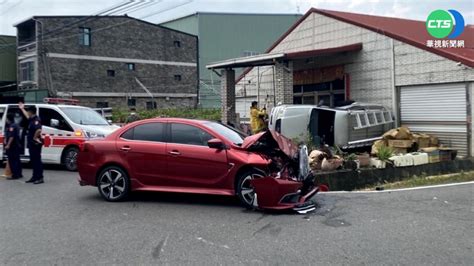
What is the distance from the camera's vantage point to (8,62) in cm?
4381

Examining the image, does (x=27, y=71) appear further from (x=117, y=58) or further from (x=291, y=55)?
(x=291, y=55)

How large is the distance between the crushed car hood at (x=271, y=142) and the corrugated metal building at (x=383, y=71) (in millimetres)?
7467

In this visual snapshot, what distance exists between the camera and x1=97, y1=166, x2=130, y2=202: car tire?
357 inches

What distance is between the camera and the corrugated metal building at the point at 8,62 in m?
43.6

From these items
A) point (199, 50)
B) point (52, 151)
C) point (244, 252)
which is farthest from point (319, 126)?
point (199, 50)

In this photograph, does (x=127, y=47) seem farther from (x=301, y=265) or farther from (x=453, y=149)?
(x=301, y=265)

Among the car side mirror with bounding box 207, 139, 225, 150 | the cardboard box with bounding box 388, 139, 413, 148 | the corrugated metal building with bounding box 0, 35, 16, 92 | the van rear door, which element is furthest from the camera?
the corrugated metal building with bounding box 0, 35, 16, 92

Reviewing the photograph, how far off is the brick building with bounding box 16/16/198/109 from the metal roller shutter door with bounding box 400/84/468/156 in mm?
27099

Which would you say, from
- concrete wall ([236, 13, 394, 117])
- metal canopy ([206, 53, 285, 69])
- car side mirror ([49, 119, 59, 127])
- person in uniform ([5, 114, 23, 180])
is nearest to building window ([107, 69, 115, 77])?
metal canopy ([206, 53, 285, 69])

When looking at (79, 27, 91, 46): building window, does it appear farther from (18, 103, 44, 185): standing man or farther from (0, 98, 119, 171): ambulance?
(18, 103, 44, 185): standing man

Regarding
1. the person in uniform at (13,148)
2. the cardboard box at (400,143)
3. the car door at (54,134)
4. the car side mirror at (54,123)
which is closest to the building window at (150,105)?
the car door at (54,134)

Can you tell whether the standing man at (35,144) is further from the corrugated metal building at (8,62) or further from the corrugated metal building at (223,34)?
the corrugated metal building at (223,34)

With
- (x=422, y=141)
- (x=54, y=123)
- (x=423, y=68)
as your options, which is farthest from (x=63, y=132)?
(x=423, y=68)

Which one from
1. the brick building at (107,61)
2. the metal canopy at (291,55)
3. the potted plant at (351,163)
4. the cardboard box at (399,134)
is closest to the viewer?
the potted plant at (351,163)
